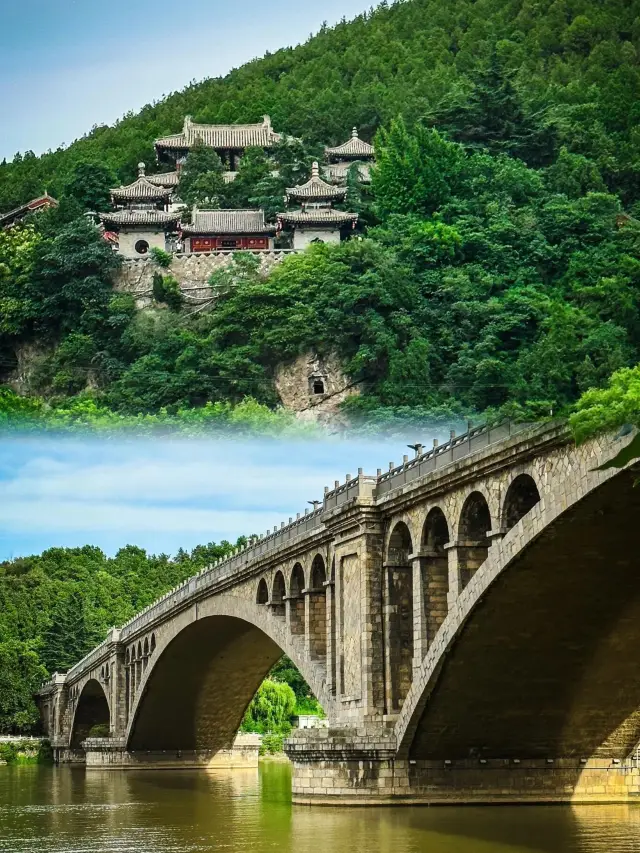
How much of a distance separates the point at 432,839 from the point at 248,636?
31.2 m

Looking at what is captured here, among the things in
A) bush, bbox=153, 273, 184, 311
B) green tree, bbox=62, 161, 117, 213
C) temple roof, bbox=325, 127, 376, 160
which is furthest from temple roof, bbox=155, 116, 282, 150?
bush, bbox=153, 273, 184, 311

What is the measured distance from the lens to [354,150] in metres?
101

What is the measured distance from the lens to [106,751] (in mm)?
72500

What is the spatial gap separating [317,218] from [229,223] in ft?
19.7

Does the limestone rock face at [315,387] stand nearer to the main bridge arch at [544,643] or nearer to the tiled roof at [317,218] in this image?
the tiled roof at [317,218]

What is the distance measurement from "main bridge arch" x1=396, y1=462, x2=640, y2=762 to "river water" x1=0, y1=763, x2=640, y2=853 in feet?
5.61

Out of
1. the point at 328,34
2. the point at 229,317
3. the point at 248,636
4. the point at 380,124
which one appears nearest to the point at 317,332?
the point at 229,317

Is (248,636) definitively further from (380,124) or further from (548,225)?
(380,124)

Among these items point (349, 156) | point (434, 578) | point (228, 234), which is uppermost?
point (349, 156)

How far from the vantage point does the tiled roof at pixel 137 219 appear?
289 feet

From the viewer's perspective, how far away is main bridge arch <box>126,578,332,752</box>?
192ft

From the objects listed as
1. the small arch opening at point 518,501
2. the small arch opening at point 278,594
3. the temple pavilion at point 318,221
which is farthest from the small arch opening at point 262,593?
the temple pavilion at point 318,221

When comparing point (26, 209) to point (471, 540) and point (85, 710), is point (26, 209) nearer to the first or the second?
point (85, 710)

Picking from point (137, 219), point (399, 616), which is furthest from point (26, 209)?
point (399, 616)
